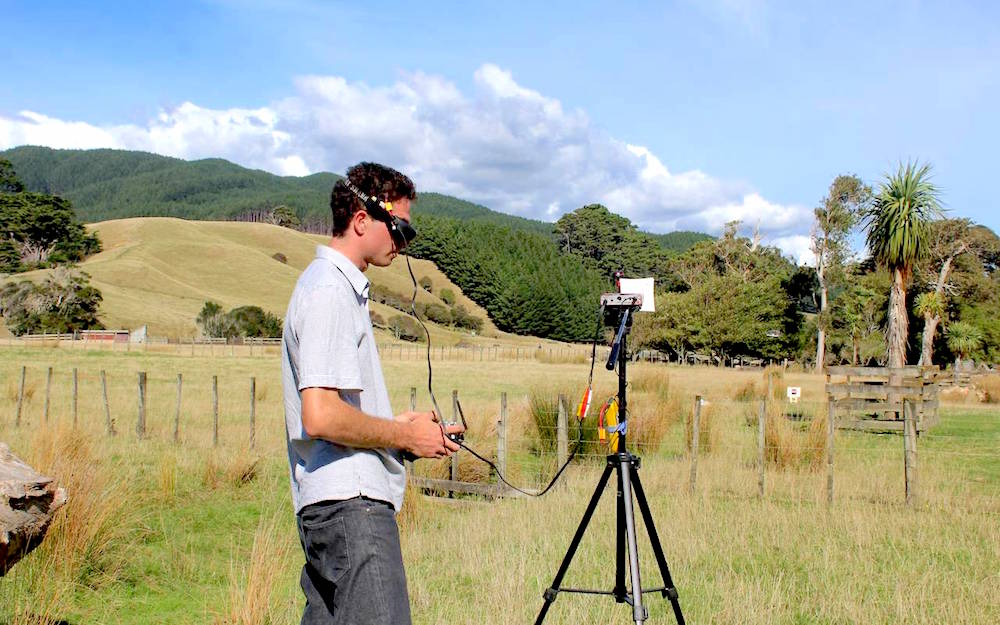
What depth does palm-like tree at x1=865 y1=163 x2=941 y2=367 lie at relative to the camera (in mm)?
23016

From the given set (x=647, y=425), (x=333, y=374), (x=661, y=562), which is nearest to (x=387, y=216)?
(x=333, y=374)

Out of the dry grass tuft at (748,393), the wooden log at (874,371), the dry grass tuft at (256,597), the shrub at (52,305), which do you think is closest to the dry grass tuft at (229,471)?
the dry grass tuft at (256,597)

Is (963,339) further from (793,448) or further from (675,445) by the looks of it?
(793,448)

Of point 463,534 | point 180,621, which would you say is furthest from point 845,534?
point 180,621

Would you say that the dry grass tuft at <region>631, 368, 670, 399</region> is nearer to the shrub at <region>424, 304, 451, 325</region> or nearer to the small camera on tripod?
the small camera on tripod

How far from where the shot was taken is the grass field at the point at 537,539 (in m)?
4.98

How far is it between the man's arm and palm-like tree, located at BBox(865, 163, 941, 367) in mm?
23678

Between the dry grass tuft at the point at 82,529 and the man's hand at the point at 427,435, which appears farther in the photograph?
the dry grass tuft at the point at 82,529

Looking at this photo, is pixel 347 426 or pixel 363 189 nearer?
pixel 347 426

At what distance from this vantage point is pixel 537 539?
6832 mm

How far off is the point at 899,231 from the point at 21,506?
23.7 meters

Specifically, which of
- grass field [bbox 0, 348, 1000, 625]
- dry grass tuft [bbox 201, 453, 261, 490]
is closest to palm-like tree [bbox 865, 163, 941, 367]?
grass field [bbox 0, 348, 1000, 625]

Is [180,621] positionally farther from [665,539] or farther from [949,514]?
[949,514]

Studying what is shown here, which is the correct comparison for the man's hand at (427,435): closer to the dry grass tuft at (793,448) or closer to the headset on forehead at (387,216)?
the headset on forehead at (387,216)
